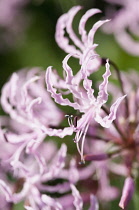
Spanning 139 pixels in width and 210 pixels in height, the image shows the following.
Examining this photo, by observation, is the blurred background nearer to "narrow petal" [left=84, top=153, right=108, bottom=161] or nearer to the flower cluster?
the flower cluster

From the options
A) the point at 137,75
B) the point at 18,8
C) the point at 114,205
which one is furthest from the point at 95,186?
the point at 18,8

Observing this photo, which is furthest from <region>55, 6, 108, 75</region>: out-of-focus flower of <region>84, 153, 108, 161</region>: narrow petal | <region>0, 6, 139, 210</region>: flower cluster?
<region>84, 153, 108, 161</region>: narrow petal

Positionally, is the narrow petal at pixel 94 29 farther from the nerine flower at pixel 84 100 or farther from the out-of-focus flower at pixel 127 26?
the out-of-focus flower at pixel 127 26

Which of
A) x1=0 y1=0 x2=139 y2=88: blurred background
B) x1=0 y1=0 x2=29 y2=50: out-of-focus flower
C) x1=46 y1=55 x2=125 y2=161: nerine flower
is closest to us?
x1=46 y1=55 x2=125 y2=161: nerine flower

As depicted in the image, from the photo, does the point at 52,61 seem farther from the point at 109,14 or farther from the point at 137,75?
the point at 137,75

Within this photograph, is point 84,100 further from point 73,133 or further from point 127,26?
point 127,26

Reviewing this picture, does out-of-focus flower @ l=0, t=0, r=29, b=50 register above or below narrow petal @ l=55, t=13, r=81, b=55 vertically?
below
